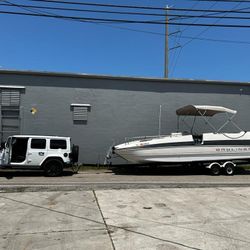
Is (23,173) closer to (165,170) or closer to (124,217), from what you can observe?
(165,170)

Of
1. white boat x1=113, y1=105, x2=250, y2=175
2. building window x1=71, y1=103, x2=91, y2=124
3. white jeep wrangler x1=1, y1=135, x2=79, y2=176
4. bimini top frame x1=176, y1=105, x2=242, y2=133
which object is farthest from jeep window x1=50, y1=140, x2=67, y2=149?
bimini top frame x1=176, y1=105, x2=242, y2=133

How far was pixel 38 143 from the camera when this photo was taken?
15.9m

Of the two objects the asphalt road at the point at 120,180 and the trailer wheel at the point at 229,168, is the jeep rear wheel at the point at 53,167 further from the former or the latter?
the trailer wheel at the point at 229,168

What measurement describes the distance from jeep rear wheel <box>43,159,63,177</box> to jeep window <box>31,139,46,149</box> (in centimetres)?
74

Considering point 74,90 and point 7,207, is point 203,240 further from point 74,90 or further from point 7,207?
point 74,90

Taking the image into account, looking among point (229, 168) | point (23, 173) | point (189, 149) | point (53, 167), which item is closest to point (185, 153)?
point (189, 149)

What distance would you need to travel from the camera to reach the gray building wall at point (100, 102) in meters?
20.2

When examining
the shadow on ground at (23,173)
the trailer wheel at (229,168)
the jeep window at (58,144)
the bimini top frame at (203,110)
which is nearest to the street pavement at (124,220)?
the jeep window at (58,144)

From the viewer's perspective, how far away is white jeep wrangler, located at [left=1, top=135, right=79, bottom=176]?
1560 cm

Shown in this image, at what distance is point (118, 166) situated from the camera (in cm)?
2034

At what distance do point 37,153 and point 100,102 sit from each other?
6.11 meters

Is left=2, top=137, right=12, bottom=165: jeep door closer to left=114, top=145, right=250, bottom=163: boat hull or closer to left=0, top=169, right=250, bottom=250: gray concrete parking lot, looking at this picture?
left=0, top=169, right=250, bottom=250: gray concrete parking lot

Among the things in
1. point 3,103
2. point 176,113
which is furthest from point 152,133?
point 3,103

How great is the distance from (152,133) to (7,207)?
13.1m
